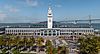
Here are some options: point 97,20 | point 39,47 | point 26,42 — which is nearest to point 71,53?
point 39,47

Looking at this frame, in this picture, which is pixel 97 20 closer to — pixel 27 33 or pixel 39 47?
pixel 27 33

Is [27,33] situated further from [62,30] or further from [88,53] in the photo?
[88,53]

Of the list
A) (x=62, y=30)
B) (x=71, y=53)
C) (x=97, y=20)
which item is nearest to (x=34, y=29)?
(x=62, y=30)

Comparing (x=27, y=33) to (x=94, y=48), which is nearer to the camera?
(x=94, y=48)

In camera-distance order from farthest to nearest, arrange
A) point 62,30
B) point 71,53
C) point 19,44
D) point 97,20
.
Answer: point 97,20, point 62,30, point 19,44, point 71,53

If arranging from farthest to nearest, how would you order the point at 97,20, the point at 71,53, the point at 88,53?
the point at 97,20 → the point at 71,53 → the point at 88,53

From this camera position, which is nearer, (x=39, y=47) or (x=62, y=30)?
(x=39, y=47)

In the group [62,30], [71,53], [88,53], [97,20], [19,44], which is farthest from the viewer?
[97,20]
